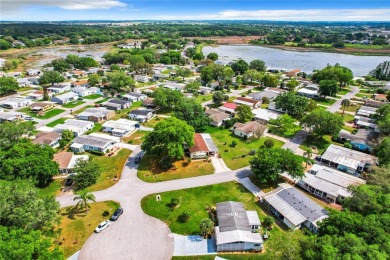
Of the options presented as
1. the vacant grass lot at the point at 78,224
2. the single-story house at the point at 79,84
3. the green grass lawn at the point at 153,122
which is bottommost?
the vacant grass lot at the point at 78,224

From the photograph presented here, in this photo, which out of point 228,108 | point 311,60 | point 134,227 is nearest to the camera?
point 134,227

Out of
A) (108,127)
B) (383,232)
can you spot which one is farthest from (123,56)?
(383,232)

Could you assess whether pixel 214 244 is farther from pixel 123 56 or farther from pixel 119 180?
pixel 123 56

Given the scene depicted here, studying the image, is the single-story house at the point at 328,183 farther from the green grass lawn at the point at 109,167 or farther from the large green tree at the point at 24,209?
the large green tree at the point at 24,209

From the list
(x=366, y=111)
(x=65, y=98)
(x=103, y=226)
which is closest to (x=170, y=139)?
(x=103, y=226)

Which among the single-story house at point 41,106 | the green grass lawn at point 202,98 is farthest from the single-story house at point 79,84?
the green grass lawn at point 202,98

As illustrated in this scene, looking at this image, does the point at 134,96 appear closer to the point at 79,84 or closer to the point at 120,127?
the point at 120,127
